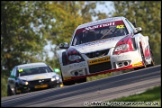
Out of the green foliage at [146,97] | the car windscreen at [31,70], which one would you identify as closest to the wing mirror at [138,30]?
the green foliage at [146,97]

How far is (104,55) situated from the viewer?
14.1m

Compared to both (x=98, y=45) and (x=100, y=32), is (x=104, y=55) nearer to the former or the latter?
(x=98, y=45)

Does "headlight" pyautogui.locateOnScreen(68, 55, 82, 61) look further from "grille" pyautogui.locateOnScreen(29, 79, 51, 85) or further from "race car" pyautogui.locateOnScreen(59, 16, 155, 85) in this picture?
"grille" pyautogui.locateOnScreen(29, 79, 51, 85)

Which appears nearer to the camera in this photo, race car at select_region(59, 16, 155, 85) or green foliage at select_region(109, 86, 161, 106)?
green foliage at select_region(109, 86, 161, 106)

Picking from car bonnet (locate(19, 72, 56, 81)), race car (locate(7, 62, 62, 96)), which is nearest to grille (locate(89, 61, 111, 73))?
race car (locate(7, 62, 62, 96))

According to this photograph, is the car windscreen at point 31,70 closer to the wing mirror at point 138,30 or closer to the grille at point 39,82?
the grille at point 39,82

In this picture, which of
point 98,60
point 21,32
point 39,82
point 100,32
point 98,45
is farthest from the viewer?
point 21,32

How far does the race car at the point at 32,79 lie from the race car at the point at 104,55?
8686 mm

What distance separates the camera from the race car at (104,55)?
14.1 metres

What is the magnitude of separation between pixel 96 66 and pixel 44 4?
127 ft

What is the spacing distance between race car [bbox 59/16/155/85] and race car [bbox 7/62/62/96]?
869cm

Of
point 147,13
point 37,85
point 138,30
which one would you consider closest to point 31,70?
point 37,85

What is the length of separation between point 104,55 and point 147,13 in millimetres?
59883

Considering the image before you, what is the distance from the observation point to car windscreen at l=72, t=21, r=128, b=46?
15395mm
